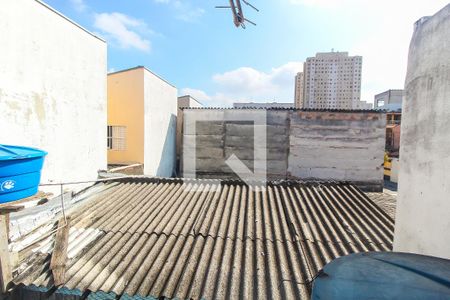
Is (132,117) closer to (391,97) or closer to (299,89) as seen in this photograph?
(299,89)

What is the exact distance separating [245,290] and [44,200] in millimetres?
4786

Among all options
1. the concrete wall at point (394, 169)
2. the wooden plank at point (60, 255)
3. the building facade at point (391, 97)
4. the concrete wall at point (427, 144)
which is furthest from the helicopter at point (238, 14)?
the building facade at point (391, 97)

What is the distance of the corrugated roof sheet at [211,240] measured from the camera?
288 cm

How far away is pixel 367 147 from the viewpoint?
477 inches

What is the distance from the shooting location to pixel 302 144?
12.4 m

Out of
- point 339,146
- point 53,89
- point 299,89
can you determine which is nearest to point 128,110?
point 53,89

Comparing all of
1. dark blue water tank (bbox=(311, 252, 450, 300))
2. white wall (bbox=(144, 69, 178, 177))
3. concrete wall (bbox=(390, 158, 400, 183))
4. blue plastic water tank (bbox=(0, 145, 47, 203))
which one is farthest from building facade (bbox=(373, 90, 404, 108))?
blue plastic water tank (bbox=(0, 145, 47, 203))

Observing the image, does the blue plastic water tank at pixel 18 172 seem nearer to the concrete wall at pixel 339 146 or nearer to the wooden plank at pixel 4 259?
the wooden plank at pixel 4 259

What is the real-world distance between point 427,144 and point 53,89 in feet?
25.2

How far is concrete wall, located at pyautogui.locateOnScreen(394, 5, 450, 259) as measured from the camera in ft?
6.88

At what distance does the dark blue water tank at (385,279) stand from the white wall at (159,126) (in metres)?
10.5

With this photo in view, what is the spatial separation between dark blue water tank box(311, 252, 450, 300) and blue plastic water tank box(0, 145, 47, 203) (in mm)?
3207
